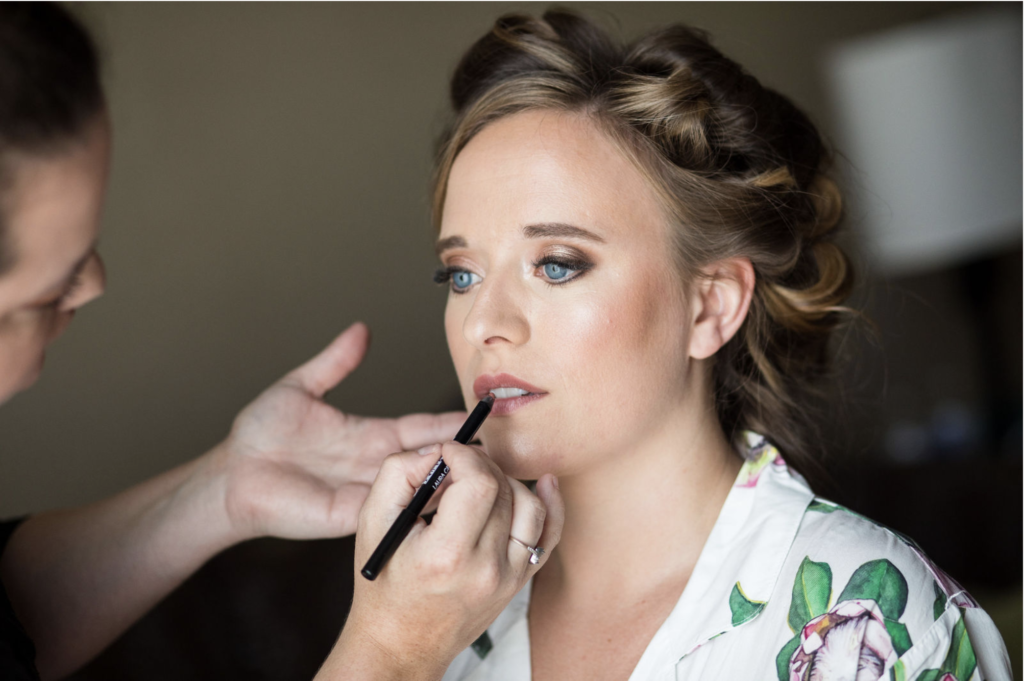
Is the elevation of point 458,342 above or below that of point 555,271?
below

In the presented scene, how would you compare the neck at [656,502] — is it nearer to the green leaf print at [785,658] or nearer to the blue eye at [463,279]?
the green leaf print at [785,658]

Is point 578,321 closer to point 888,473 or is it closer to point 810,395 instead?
point 810,395

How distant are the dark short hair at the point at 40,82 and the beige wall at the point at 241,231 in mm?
1285

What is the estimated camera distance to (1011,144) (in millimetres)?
2756

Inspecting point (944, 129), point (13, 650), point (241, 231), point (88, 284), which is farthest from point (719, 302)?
point (944, 129)

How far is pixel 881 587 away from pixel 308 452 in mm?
897

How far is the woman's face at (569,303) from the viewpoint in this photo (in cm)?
125

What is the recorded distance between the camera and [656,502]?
1370 mm

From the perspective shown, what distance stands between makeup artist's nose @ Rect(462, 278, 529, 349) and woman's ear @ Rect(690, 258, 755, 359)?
288mm

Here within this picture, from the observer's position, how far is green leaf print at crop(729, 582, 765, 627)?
1196mm

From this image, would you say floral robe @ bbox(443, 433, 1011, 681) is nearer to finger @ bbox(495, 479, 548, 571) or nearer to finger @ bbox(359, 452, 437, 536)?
finger @ bbox(495, 479, 548, 571)

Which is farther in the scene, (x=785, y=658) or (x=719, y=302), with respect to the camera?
(x=719, y=302)

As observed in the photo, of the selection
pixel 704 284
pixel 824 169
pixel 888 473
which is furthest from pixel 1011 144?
pixel 704 284

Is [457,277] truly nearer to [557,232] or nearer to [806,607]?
[557,232]
